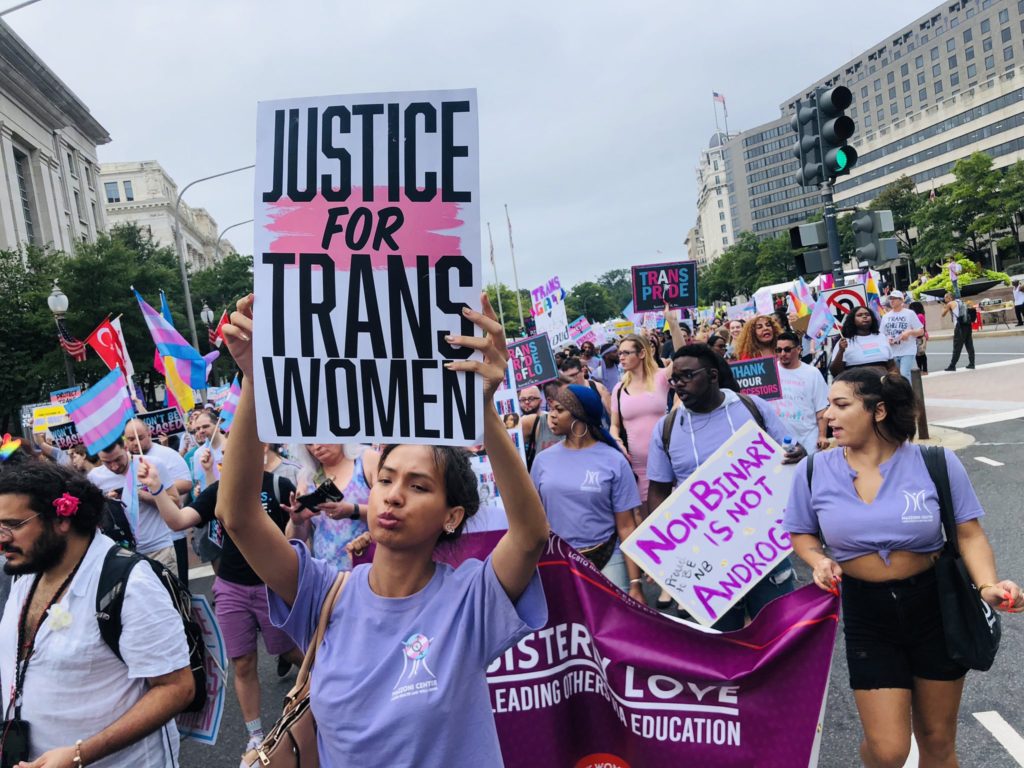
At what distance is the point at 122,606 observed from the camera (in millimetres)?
2525

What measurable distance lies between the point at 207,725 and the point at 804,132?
8.62 metres

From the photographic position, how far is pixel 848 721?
411 cm

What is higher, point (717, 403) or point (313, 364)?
point (313, 364)

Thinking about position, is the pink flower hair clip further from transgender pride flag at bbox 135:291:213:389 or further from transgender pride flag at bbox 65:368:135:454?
transgender pride flag at bbox 135:291:213:389

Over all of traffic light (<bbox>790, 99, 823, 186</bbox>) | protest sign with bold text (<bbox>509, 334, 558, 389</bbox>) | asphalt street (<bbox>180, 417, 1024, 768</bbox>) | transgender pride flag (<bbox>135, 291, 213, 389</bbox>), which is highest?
traffic light (<bbox>790, 99, 823, 186</bbox>)

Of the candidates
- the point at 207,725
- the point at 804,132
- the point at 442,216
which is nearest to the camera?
the point at 442,216

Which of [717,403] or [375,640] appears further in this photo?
[717,403]

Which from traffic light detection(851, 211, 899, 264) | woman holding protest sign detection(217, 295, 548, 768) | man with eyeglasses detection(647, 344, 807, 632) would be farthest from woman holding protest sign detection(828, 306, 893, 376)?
woman holding protest sign detection(217, 295, 548, 768)

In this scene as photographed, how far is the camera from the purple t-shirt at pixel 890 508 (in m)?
2.97

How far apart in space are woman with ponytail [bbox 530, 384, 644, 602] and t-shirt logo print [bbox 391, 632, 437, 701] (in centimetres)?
246

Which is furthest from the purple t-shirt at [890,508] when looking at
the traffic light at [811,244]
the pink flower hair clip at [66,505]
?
the traffic light at [811,244]

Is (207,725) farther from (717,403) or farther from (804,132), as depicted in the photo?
(804,132)

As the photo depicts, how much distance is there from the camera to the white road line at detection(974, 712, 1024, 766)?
357 cm

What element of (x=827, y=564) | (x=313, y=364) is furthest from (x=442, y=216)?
(x=827, y=564)
